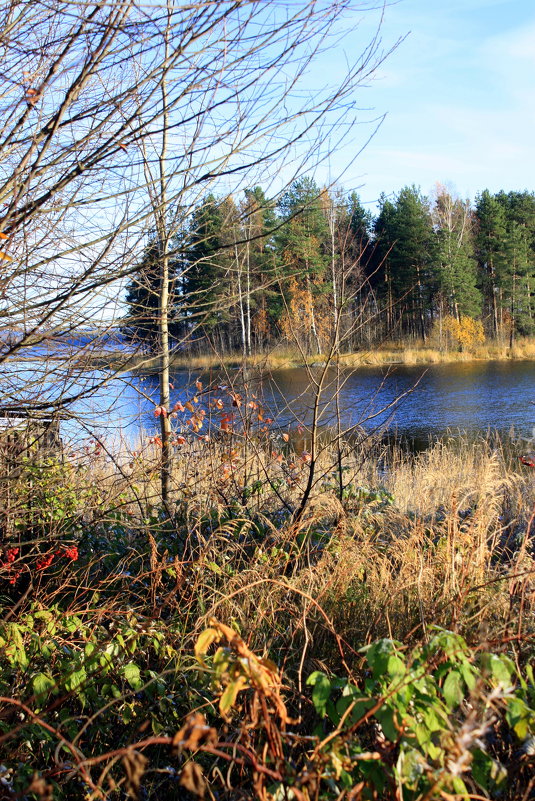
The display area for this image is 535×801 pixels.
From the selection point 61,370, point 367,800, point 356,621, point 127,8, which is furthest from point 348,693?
→ point 127,8

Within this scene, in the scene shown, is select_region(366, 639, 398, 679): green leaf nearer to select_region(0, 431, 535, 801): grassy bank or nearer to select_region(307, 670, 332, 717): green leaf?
select_region(0, 431, 535, 801): grassy bank

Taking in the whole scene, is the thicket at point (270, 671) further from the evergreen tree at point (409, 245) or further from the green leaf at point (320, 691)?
the evergreen tree at point (409, 245)

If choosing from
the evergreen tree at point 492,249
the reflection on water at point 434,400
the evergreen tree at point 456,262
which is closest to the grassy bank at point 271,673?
the reflection on water at point 434,400

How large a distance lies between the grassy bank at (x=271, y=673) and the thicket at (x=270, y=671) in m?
0.01

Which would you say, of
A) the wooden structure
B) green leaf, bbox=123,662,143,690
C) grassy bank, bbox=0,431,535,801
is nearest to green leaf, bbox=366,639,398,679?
grassy bank, bbox=0,431,535,801

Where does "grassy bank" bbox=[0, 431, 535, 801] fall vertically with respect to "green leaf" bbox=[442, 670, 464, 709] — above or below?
below

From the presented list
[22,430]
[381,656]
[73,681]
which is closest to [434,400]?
[22,430]

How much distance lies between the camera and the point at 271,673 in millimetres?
1673

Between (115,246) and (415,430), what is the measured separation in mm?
13924

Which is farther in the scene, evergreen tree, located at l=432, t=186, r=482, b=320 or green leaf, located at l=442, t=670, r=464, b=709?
evergreen tree, located at l=432, t=186, r=482, b=320

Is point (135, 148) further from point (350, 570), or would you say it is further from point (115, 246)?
point (350, 570)

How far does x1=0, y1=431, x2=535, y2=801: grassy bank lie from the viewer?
1602 millimetres

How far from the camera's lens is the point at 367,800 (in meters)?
1.72

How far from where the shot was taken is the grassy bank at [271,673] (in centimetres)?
160
